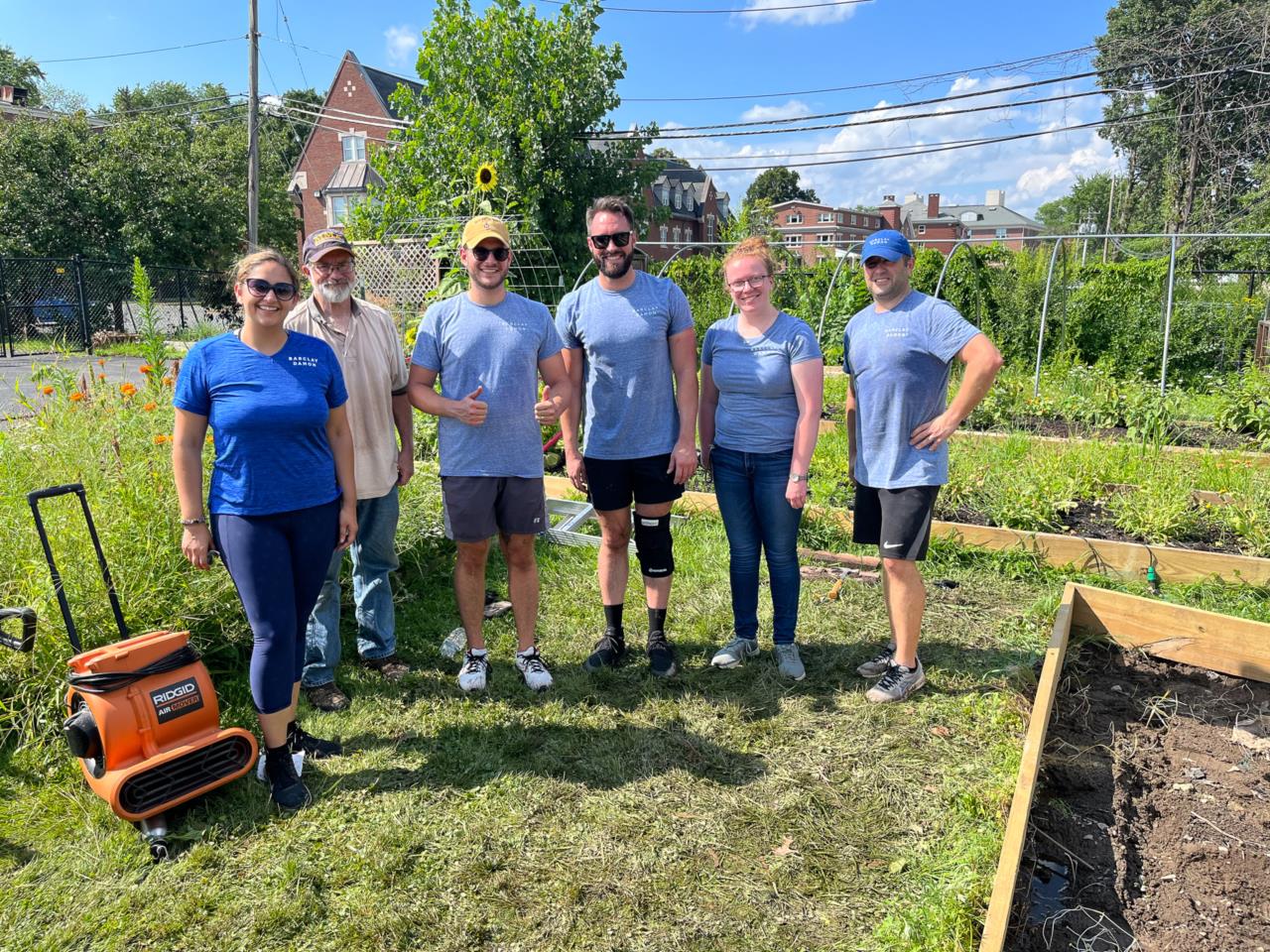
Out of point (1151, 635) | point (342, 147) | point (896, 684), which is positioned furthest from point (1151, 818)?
point (342, 147)

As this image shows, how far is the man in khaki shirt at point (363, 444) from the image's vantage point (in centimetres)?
310

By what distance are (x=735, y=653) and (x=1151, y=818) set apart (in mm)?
1666

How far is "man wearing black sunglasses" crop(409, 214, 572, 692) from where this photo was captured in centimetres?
310

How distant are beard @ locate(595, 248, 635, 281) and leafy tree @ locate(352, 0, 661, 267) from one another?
12360 mm

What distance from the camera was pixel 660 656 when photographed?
3604 mm

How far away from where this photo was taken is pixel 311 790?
8.98ft

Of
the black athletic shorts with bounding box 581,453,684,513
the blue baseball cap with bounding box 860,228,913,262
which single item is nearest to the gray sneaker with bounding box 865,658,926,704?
the black athletic shorts with bounding box 581,453,684,513

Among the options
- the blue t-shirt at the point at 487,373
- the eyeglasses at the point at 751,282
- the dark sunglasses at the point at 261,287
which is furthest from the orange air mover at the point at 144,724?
the eyeglasses at the point at 751,282

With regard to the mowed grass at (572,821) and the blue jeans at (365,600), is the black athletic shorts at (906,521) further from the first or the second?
the blue jeans at (365,600)

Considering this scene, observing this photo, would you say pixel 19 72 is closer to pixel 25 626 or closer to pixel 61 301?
pixel 61 301

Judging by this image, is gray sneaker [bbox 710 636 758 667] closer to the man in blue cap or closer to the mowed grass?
the mowed grass

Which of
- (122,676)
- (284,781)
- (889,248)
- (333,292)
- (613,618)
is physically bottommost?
(284,781)

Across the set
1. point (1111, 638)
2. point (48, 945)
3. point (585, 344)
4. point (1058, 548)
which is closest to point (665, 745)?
point (585, 344)

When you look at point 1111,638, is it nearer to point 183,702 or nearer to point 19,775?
point 183,702
